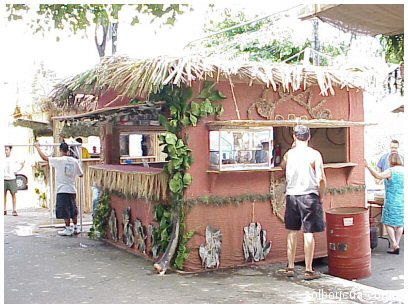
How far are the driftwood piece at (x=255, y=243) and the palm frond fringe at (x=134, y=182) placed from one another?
3.88 ft

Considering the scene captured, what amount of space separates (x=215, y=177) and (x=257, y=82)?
1316mm

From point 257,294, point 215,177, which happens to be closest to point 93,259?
point 215,177

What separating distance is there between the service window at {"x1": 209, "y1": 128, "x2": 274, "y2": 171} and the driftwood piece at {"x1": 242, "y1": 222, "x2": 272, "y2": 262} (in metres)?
0.81

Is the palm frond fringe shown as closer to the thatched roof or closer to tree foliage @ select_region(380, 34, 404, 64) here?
the thatched roof

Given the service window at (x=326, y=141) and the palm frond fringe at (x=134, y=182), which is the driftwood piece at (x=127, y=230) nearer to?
the palm frond fringe at (x=134, y=182)

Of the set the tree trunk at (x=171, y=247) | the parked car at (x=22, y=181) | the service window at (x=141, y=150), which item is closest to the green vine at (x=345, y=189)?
the tree trunk at (x=171, y=247)

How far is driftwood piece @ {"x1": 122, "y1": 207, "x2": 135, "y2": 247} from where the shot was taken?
7.87m

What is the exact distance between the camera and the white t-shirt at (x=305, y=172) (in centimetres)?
617

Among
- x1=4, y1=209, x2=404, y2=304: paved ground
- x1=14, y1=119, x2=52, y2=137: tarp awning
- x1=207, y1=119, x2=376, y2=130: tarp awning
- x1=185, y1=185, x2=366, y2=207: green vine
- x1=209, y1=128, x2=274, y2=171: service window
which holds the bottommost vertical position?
x1=4, y1=209, x2=404, y2=304: paved ground

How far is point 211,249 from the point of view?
6648 millimetres

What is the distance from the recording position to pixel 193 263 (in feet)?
21.5

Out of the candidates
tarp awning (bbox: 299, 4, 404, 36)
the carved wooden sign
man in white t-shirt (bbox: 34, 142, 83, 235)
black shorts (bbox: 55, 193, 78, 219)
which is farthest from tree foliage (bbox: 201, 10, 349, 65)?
tarp awning (bbox: 299, 4, 404, 36)

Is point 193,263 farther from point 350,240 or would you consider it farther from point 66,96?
point 66,96
